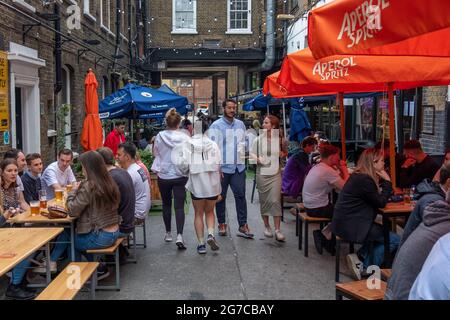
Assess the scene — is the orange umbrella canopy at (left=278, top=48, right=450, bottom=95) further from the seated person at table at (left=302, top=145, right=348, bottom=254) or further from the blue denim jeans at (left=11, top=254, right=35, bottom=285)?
the blue denim jeans at (left=11, top=254, right=35, bottom=285)

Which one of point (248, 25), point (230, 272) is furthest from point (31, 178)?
point (248, 25)

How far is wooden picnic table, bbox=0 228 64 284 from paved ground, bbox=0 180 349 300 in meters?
0.90

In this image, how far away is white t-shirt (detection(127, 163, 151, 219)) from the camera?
21.2 feet

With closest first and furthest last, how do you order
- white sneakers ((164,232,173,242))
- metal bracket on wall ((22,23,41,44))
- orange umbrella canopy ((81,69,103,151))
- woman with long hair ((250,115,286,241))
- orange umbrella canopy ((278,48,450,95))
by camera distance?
orange umbrella canopy ((278,48,450,95))
woman with long hair ((250,115,286,241))
white sneakers ((164,232,173,242))
metal bracket on wall ((22,23,41,44))
orange umbrella canopy ((81,69,103,151))

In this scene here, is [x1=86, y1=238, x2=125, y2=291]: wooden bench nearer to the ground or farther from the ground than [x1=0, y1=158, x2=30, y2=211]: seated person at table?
nearer to the ground

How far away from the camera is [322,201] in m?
6.60

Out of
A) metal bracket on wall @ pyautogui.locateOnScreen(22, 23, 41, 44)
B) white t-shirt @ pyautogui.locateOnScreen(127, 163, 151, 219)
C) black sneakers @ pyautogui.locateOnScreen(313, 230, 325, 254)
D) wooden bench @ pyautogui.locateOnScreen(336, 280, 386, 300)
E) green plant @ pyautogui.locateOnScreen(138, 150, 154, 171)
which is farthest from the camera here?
green plant @ pyautogui.locateOnScreen(138, 150, 154, 171)

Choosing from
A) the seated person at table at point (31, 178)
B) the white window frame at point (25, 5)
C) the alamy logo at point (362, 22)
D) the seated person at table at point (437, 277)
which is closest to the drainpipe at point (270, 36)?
the white window frame at point (25, 5)

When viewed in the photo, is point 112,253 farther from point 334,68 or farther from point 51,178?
point 334,68

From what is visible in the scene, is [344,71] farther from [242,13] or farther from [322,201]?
[242,13]

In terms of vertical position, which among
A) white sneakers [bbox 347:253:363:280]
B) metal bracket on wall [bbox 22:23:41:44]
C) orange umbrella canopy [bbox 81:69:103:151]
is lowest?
white sneakers [bbox 347:253:363:280]

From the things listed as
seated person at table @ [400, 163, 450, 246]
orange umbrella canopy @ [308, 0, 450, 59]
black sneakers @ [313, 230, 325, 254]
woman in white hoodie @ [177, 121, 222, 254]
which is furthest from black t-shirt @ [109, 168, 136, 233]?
seated person at table @ [400, 163, 450, 246]

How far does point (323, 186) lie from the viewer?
21.5ft

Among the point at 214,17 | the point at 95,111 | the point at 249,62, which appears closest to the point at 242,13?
the point at 214,17
